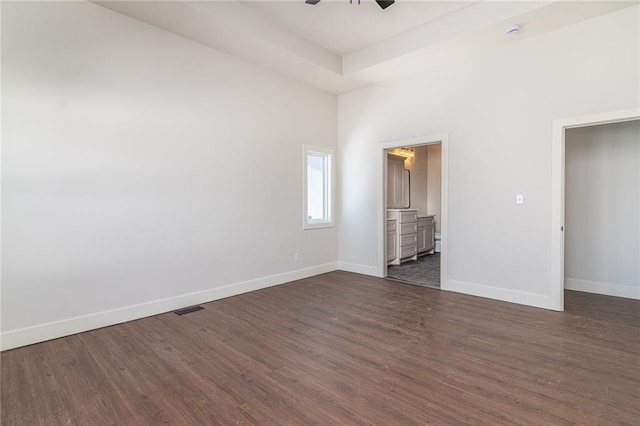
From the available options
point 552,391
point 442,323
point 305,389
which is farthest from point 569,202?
point 305,389

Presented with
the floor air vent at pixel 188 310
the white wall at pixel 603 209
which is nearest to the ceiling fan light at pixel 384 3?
the white wall at pixel 603 209

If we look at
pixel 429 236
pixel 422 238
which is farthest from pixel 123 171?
pixel 429 236

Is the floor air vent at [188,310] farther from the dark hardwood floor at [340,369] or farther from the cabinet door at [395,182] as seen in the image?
the cabinet door at [395,182]

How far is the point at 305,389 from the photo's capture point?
211cm

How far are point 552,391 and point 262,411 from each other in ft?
6.26

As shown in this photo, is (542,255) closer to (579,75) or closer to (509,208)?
(509,208)

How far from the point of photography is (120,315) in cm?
329

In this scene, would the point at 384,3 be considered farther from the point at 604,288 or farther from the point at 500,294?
the point at 604,288

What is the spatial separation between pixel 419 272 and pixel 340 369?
3.63 meters

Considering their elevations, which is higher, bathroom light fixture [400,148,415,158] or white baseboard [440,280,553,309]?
bathroom light fixture [400,148,415,158]

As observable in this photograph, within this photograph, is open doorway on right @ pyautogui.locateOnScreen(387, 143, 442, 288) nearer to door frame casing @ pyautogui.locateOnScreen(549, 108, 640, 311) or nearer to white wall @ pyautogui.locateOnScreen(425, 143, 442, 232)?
white wall @ pyautogui.locateOnScreen(425, 143, 442, 232)

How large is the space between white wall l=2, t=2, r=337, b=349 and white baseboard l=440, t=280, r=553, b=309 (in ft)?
8.83

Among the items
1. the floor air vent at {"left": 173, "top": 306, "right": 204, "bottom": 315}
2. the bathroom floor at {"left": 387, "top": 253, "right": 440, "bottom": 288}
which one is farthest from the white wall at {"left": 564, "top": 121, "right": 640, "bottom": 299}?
the floor air vent at {"left": 173, "top": 306, "right": 204, "bottom": 315}

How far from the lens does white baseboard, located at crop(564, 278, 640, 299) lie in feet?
13.0
